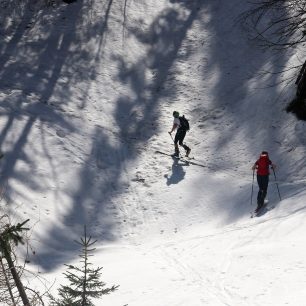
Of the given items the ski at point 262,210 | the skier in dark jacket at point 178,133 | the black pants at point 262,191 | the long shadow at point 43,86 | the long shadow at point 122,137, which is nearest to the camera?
the ski at point 262,210

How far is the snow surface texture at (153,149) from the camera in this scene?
11133 mm

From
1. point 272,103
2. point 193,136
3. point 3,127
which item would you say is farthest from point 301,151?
point 3,127

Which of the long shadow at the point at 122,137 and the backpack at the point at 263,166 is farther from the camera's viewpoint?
the long shadow at the point at 122,137

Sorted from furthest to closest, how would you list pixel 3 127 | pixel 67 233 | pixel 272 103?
pixel 272 103 < pixel 3 127 < pixel 67 233

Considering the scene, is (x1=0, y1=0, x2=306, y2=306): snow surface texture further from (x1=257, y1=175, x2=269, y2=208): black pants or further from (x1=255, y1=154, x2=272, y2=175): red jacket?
(x1=255, y1=154, x2=272, y2=175): red jacket

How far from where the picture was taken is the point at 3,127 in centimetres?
1761

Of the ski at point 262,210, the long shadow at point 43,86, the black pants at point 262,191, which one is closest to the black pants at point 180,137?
the long shadow at point 43,86

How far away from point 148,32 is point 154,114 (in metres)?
6.65

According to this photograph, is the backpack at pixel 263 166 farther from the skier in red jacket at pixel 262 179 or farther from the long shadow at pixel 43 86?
the long shadow at pixel 43 86

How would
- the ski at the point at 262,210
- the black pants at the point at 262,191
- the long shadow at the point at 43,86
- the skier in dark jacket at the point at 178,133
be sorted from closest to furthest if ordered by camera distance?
the ski at the point at 262,210, the black pants at the point at 262,191, the long shadow at the point at 43,86, the skier in dark jacket at the point at 178,133

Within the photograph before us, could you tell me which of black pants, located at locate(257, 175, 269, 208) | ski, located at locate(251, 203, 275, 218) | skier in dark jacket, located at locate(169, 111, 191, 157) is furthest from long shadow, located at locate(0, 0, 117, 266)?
black pants, located at locate(257, 175, 269, 208)

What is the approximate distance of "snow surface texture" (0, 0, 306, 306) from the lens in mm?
11133

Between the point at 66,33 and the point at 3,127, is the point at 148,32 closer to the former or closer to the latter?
the point at 66,33

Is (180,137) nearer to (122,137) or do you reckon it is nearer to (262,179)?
(122,137)
